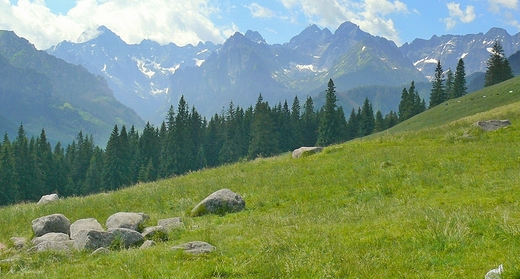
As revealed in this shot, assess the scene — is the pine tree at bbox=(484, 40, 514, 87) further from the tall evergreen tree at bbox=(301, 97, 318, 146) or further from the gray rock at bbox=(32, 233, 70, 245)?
the gray rock at bbox=(32, 233, 70, 245)

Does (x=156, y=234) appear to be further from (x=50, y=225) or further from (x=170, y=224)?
(x=50, y=225)

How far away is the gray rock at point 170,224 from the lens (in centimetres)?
1434

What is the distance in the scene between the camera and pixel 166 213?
743 inches

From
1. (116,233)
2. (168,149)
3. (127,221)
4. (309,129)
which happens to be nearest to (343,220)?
(116,233)

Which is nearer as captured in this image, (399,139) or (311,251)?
(311,251)

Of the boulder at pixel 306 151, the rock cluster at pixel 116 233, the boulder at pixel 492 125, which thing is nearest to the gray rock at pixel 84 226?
the rock cluster at pixel 116 233

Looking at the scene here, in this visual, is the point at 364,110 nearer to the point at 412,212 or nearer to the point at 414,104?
the point at 414,104

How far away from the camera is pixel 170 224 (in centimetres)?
1538

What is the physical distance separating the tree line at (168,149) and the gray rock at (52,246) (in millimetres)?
82419

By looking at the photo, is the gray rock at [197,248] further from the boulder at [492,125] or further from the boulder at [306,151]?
the boulder at [492,125]

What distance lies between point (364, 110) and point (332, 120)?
93.5ft

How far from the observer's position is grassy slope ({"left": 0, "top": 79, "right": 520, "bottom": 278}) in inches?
321

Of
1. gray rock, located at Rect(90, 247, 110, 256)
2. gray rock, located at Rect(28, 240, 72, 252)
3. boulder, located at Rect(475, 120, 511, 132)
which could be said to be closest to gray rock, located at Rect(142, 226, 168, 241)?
gray rock, located at Rect(90, 247, 110, 256)

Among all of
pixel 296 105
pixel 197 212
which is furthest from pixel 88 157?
pixel 197 212
